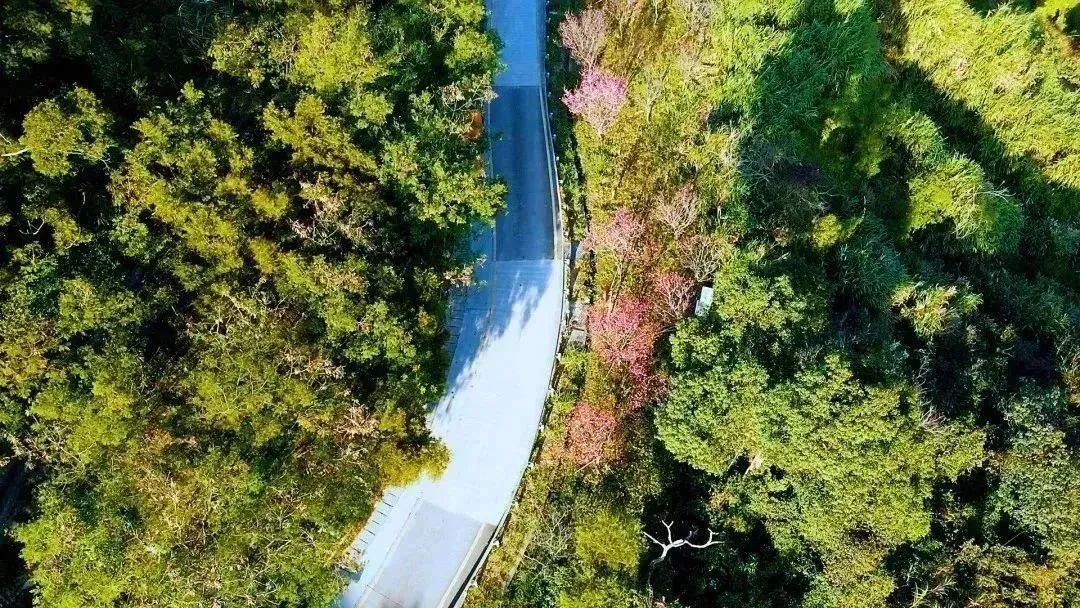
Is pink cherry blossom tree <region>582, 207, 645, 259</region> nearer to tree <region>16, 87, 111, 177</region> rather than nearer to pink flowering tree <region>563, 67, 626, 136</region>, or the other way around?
pink flowering tree <region>563, 67, 626, 136</region>

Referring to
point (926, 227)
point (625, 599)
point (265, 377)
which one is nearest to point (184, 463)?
point (265, 377)

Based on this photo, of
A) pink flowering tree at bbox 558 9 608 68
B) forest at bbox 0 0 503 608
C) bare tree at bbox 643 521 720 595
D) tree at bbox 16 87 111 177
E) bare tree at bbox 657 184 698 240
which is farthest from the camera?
pink flowering tree at bbox 558 9 608 68

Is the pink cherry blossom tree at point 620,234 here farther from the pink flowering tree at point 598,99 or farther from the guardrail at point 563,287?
the pink flowering tree at point 598,99

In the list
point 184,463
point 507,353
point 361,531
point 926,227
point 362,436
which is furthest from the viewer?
point 926,227

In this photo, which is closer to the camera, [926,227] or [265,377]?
[265,377]

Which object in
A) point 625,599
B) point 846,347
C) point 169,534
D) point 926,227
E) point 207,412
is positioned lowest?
point 169,534

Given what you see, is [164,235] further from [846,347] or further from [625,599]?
[846,347]

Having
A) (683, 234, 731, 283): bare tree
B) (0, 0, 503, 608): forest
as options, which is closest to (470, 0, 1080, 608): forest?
(683, 234, 731, 283): bare tree

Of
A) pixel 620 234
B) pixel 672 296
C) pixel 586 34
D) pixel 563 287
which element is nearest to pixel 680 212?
pixel 620 234
